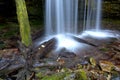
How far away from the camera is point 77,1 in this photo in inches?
365

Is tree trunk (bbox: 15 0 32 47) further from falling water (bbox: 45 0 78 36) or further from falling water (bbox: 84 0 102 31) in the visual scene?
falling water (bbox: 84 0 102 31)

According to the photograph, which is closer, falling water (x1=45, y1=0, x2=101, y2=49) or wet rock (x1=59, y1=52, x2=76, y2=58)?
wet rock (x1=59, y1=52, x2=76, y2=58)

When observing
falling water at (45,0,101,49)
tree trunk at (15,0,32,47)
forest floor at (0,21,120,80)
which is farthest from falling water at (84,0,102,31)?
tree trunk at (15,0,32,47)

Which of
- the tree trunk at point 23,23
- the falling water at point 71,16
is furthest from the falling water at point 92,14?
the tree trunk at point 23,23

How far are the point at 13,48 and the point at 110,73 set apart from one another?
2937mm

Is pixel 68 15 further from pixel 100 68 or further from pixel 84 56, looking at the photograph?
pixel 100 68

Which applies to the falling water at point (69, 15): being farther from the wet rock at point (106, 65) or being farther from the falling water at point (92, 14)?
the wet rock at point (106, 65)

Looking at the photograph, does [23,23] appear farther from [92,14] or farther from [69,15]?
[92,14]

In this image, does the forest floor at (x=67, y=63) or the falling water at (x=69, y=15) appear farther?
the falling water at (x=69, y=15)

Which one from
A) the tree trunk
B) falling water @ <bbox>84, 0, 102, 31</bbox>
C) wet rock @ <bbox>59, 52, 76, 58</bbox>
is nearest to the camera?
the tree trunk

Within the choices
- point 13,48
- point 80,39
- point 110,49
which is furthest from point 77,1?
point 13,48

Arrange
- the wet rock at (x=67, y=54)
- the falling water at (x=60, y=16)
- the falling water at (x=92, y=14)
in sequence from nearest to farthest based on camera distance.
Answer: the wet rock at (x=67, y=54) < the falling water at (x=60, y=16) < the falling water at (x=92, y=14)

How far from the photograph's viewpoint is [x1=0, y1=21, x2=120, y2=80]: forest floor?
513 centimetres

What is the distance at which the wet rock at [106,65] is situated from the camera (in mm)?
5582
